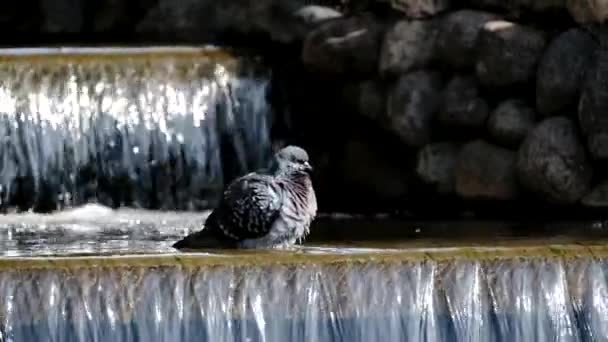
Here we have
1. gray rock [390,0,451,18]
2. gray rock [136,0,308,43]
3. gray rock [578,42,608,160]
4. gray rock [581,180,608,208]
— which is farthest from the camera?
gray rock [136,0,308,43]

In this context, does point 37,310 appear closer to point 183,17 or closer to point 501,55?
point 501,55

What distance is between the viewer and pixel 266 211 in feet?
29.8

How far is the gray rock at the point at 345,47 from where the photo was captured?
12.8m

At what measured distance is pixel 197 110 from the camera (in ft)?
43.4

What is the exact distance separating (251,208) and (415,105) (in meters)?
3.60

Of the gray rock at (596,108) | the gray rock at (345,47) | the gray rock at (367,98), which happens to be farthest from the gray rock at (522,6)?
the gray rock at (367,98)

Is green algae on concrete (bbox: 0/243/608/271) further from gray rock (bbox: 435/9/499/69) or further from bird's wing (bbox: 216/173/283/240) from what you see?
gray rock (bbox: 435/9/499/69)

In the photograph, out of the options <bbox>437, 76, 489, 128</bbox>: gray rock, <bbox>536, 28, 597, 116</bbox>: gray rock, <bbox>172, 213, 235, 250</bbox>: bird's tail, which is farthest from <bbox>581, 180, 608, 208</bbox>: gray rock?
<bbox>172, 213, 235, 250</bbox>: bird's tail

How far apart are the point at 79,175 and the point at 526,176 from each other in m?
3.17

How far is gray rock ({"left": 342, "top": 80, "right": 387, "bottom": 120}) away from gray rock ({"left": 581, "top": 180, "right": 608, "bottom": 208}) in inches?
70.8

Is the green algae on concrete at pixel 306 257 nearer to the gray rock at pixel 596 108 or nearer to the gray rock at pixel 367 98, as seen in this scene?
the gray rock at pixel 596 108

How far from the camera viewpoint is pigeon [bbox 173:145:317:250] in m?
9.08

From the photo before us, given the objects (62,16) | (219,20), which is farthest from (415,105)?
(62,16)

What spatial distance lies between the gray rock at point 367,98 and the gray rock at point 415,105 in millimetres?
171
